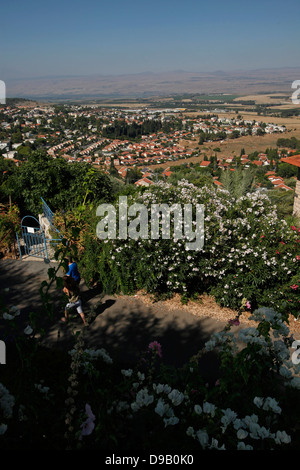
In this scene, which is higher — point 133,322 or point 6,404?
point 6,404

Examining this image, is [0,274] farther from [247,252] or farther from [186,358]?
[247,252]

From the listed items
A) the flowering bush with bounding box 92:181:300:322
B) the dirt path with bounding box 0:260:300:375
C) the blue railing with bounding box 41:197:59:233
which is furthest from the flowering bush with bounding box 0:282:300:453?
the blue railing with bounding box 41:197:59:233

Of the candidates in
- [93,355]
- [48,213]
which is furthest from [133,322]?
[48,213]

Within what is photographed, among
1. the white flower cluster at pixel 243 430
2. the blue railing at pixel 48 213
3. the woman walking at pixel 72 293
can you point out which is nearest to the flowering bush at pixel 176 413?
the white flower cluster at pixel 243 430

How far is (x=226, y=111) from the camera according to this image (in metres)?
151

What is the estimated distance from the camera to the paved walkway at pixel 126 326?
15.3ft

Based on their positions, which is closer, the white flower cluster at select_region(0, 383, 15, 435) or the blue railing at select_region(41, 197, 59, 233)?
the white flower cluster at select_region(0, 383, 15, 435)

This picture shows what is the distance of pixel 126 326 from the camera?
17.5 feet

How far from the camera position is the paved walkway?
15.3ft

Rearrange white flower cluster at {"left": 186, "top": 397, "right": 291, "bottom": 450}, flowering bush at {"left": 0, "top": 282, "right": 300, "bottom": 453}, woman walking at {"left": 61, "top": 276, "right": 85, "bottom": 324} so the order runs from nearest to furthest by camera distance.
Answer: white flower cluster at {"left": 186, "top": 397, "right": 291, "bottom": 450} → flowering bush at {"left": 0, "top": 282, "right": 300, "bottom": 453} → woman walking at {"left": 61, "top": 276, "right": 85, "bottom": 324}

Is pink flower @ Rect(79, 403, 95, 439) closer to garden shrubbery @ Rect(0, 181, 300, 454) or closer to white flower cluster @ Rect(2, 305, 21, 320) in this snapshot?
garden shrubbery @ Rect(0, 181, 300, 454)

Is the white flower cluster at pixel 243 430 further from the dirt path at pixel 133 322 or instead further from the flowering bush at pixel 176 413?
the dirt path at pixel 133 322

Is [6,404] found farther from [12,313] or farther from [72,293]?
[72,293]
